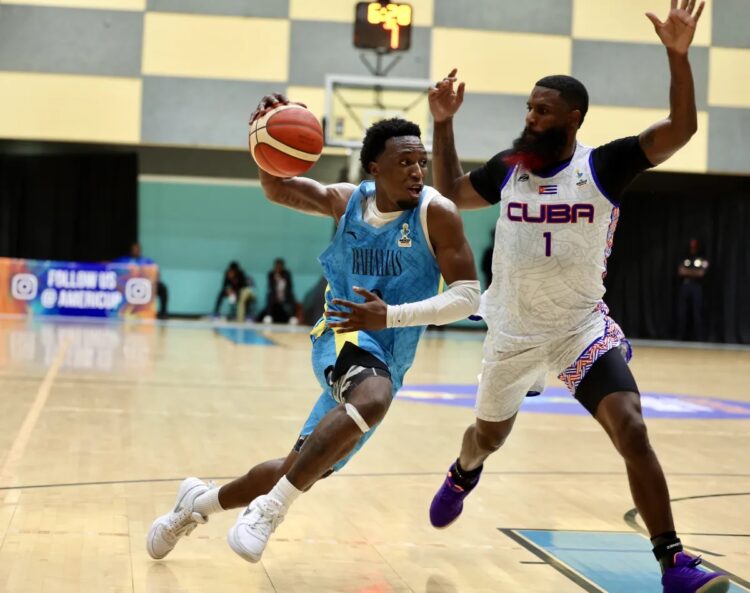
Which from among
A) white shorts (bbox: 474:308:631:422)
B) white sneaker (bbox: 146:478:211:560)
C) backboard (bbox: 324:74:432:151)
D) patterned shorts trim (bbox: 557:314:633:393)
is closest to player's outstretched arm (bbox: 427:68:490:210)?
white shorts (bbox: 474:308:631:422)

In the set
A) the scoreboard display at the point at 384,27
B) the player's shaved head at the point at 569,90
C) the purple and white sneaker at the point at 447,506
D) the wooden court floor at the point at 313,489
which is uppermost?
the scoreboard display at the point at 384,27

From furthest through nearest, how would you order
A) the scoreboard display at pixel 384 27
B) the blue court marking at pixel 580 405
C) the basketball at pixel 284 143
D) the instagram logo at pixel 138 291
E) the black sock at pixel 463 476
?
the instagram logo at pixel 138 291, the scoreboard display at pixel 384 27, the blue court marking at pixel 580 405, the black sock at pixel 463 476, the basketball at pixel 284 143

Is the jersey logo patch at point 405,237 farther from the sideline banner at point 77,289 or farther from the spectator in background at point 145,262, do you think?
the spectator in background at point 145,262

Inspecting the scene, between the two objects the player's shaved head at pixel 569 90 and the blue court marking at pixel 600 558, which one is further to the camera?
the player's shaved head at pixel 569 90

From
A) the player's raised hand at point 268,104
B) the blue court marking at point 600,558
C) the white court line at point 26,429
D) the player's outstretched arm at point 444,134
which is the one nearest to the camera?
the blue court marking at point 600,558

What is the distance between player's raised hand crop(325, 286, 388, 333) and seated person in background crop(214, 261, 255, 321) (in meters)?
18.6

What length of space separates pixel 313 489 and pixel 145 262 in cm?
1628

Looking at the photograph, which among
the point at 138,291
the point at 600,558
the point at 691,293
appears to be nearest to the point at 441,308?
the point at 600,558

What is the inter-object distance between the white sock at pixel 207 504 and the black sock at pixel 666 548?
65.6 inches

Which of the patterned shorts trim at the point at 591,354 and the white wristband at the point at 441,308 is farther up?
the white wristband at the point at 441,308

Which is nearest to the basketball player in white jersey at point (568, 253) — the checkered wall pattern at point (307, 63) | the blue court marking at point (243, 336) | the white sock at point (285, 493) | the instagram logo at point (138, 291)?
the white sock at point (285, 493)

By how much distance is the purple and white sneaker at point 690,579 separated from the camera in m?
3.75

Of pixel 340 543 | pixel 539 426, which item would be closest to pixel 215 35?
pixel 539 426

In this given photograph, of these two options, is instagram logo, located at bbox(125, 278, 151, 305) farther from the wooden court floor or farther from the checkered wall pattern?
the wooden court floor
